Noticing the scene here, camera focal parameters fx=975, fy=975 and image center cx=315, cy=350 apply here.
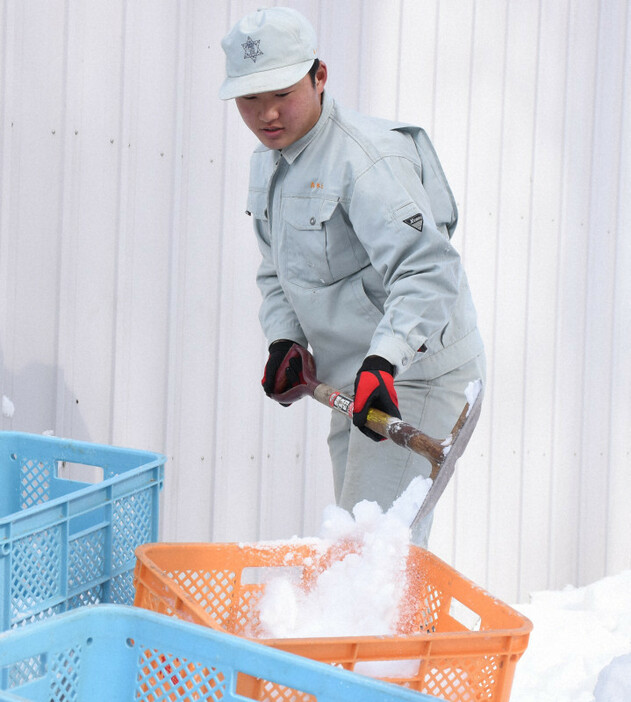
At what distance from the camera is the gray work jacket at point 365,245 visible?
2.15 meters

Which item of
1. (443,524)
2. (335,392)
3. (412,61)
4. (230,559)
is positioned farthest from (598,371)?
(230,559)

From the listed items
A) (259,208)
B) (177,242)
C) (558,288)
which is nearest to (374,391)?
(259,208)

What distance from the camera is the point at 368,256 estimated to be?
7.71 ft

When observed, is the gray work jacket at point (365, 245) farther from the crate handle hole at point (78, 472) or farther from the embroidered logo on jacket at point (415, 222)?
the crate handle hole at point (78, 472)

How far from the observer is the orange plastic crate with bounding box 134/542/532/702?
4.81 feet

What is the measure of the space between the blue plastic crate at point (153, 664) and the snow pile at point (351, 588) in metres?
0.53

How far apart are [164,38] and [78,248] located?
29.1 inches

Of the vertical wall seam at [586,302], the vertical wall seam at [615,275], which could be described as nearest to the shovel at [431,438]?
the vertical wall seam at [586,302]

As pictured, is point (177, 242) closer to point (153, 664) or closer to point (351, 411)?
point (351, 411)

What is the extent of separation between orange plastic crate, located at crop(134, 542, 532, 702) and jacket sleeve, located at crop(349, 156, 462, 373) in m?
0.47

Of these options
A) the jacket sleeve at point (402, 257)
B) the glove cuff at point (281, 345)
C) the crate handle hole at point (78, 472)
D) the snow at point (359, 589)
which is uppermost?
the jacket sleeve at point (402, 257)

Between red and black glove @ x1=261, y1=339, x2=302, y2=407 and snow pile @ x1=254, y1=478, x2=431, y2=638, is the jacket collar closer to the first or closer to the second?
red and black glove @ x1=261, y1=339, x2=302, y2=407

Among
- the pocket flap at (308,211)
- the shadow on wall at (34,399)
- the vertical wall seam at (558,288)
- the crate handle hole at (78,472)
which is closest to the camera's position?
the pocket flap at (308,211)

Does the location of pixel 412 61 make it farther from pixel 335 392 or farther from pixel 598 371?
pixel 335 392
